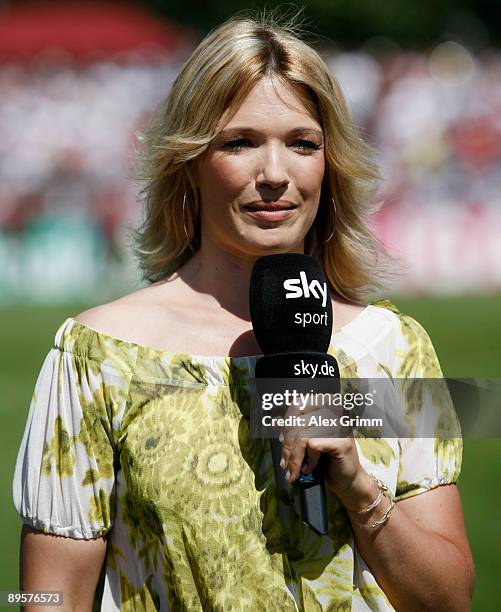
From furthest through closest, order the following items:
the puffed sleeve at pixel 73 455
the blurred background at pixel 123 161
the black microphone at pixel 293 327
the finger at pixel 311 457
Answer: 1. the blurred background at pixel 123 161
2. the puffed sleeve at pixel 73 455
3. the black microphone at pixel 293 327
4. the finger at pixel 311 457

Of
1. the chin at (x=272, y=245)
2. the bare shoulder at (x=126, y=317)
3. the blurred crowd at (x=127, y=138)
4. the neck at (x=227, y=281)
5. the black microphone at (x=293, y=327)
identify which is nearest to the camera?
the black microphone at (x=293, y=327)

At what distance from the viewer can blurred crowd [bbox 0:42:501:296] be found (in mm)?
17781

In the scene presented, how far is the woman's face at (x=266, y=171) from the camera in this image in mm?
2986

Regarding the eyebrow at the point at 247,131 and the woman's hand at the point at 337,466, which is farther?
the eyebrow at the point at 247,131

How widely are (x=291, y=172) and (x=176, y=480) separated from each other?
81 centimetres

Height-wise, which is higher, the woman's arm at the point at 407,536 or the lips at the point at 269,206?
the lips at the point at 269,206

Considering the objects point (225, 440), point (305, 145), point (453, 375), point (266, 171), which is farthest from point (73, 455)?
point (453, 375)

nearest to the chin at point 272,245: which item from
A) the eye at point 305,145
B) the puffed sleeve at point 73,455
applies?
the eye at point 305,145

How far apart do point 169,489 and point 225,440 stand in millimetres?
175

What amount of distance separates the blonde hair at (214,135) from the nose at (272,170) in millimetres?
147

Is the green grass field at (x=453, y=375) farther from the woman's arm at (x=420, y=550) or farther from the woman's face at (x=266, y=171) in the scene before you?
the woman's face at (x=266, y=171)

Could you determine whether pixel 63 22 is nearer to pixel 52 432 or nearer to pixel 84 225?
pixel 84 225

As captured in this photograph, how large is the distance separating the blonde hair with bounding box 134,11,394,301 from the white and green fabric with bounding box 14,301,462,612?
53cm

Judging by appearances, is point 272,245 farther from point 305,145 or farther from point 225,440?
point 225,440
